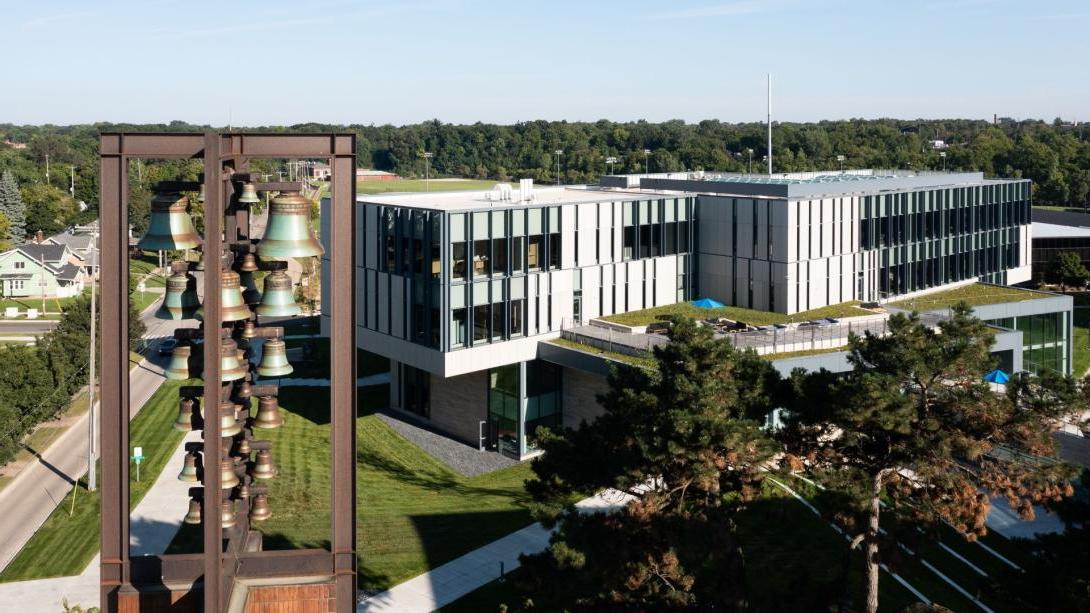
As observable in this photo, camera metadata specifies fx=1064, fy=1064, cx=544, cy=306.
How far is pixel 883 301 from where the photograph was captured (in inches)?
2103

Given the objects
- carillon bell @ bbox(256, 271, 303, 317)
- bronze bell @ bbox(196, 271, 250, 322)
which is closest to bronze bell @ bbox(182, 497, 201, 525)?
bronze bell @ bbox(196, 271, 250, 322)

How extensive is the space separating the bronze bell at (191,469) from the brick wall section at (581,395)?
97.0 ft

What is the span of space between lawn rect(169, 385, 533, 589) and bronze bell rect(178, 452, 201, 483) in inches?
611

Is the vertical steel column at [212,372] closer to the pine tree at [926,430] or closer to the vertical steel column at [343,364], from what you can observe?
the vertical steel column at [343,364]

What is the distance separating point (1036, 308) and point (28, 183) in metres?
133

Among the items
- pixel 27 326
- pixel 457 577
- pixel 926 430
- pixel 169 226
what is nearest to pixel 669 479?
pixel 926 430

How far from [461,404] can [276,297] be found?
33082 mm

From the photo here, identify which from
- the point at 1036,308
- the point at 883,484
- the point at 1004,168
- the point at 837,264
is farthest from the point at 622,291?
the point at 1004,168

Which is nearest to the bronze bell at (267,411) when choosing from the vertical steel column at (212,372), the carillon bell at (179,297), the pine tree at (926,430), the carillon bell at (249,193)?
the carillon bell at (179,297)

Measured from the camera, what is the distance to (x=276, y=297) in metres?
13.6

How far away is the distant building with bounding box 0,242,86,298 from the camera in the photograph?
9088 centimetres

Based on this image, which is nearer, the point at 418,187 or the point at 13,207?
the point at 418,187

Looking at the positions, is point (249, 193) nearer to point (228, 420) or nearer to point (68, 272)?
point (228, 420)

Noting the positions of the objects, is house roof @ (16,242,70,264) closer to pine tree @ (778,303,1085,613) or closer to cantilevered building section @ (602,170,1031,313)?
cantilevered building section @ (602,170,1031,313)
